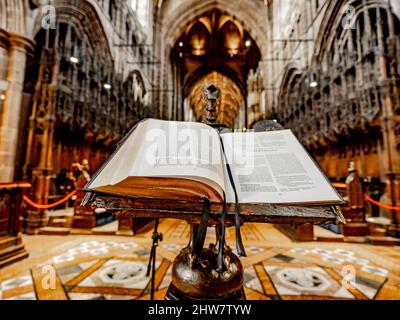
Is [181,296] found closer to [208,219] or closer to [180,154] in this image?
[208,219]

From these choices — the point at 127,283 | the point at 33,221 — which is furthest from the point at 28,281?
the point at 33,221

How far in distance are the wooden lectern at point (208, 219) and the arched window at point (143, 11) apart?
1494cm

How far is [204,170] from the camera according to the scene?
592mm

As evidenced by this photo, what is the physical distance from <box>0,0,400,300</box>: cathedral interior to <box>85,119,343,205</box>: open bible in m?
0.12

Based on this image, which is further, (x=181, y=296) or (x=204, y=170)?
(x=181, y=296)

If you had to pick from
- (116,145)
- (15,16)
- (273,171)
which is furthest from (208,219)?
(15,16)

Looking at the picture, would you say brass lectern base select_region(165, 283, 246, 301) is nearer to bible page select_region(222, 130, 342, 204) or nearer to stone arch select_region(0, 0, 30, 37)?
bible page select_region(222, 130, 342, 204)

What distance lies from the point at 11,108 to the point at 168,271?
4.67 meters

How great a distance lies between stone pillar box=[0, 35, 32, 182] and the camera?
4.34m

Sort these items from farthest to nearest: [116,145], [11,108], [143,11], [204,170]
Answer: [143,11] → [11,108] → [116,145] → [204,170]

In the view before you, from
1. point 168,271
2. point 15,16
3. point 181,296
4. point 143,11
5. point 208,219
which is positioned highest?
point 143,11

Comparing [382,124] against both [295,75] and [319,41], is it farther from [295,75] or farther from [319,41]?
[295,75]

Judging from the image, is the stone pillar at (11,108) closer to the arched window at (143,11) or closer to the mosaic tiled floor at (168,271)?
the mosaic tiled floor at (168,271)
